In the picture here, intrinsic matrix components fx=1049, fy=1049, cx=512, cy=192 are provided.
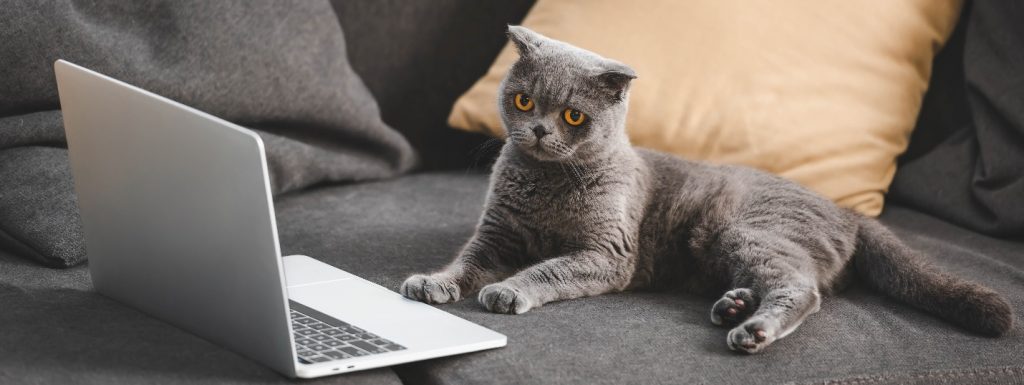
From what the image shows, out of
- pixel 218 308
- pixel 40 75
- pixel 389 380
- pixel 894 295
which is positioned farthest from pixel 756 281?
pixel 40 75

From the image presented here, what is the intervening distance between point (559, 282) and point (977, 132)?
3.07 ft

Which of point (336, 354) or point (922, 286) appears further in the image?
point (922, 286)

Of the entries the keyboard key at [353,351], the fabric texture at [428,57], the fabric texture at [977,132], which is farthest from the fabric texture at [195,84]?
the fabric texture at [977,132]

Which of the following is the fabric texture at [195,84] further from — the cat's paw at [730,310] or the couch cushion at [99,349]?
the cat's paw at [730,310]

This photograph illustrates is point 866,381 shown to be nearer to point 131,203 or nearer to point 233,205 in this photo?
point 233,205

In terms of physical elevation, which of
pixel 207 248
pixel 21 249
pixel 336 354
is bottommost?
pixel 21 249

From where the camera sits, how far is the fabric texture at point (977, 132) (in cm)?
185

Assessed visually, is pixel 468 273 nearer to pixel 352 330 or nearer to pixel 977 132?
pixel 352 330

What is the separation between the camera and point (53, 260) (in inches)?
60.1

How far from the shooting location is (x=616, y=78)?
1.55m

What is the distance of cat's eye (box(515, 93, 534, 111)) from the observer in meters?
1.58

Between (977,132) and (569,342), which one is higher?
(977,132)

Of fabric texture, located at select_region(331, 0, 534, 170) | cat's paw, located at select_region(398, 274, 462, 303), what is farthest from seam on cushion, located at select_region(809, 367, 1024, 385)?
fabric texture, located at select_region(331, 0, 534, 170)

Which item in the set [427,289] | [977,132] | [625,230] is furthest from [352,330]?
[977,132]
